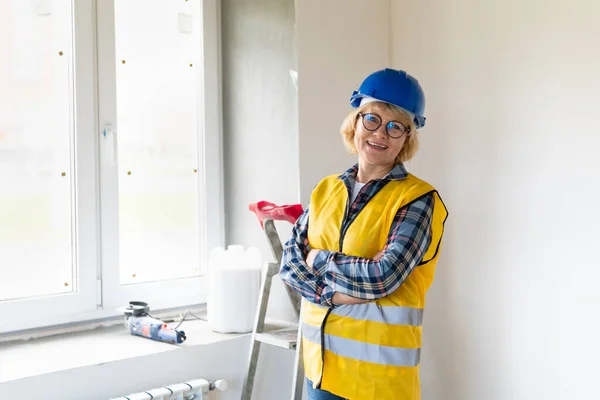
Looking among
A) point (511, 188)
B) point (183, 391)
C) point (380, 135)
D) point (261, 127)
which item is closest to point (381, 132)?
point (380, 135)

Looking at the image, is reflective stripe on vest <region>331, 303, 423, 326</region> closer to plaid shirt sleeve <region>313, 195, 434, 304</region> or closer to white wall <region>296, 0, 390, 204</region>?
plaid shirt sleeve <region>313, 195, 434, 304</region>

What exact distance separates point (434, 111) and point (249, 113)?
2.13ft

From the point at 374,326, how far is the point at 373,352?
6cm

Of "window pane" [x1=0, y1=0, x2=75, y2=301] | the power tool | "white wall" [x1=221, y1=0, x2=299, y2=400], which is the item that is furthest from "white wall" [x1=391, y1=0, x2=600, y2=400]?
"window pane" [x1=0, y1=0, x2=75, y2=301]

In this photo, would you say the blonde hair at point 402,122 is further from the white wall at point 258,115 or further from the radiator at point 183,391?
the radiator at point 183,391

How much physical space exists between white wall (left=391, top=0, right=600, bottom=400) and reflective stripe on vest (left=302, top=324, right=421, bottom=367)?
23.0 inches

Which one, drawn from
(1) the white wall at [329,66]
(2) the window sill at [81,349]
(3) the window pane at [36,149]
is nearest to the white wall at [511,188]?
(1) the white wall at [329,66]

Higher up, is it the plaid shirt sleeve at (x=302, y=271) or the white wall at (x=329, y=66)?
the white wall at (x=329, y=66)

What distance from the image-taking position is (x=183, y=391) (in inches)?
65.7

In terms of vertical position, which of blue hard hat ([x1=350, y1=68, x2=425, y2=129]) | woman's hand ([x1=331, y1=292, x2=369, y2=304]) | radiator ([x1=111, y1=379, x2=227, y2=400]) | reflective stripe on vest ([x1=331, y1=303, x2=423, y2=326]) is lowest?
radiator ([x1=111, y1=379, x2=227, y2=400])

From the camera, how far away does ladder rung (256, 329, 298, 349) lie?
5.62 ft

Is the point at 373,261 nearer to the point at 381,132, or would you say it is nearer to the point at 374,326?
the point at 374,326

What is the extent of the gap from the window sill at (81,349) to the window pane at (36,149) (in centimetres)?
16

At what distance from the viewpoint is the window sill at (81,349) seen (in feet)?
5.06
